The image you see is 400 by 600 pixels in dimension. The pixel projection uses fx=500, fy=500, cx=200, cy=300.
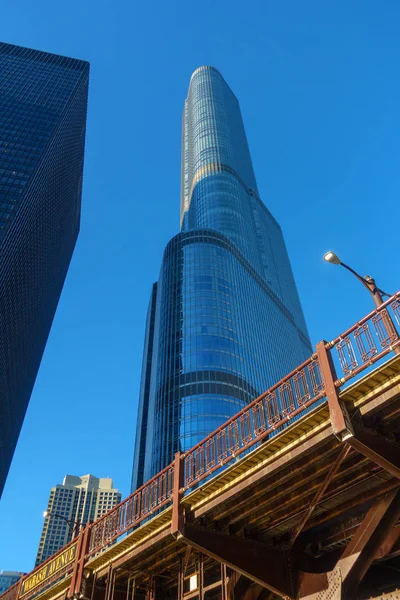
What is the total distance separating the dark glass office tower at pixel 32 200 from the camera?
113 meters

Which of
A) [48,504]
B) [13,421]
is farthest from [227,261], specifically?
[48,504]

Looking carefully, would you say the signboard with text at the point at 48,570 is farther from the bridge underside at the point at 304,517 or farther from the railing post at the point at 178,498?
the railing post at the point at 178,498

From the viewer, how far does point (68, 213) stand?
17088 centimetres

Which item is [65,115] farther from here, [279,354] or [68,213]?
[279,354]

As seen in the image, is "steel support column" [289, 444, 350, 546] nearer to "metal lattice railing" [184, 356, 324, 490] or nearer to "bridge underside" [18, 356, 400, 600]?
"bridge underside" [18, 356, 400, 600]

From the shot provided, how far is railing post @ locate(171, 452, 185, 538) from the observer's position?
11607mm

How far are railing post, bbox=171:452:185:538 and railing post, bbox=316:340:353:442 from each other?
4845 millimetres

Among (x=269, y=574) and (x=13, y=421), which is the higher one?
(x=13, y=421)

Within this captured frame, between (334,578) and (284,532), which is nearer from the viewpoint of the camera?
(334,578)

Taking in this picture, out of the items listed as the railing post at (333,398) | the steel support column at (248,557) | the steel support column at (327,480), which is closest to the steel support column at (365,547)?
the steel support column at (327,480)

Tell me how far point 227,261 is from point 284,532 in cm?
11866

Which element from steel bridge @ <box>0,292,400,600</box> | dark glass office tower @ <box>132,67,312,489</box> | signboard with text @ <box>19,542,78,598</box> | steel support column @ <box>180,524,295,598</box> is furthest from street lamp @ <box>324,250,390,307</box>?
dark glass office tower @ <box>132,67,312,489</box>

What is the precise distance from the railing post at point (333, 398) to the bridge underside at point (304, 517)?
35 millimetres

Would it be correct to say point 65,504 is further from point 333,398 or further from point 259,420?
point 333,398
